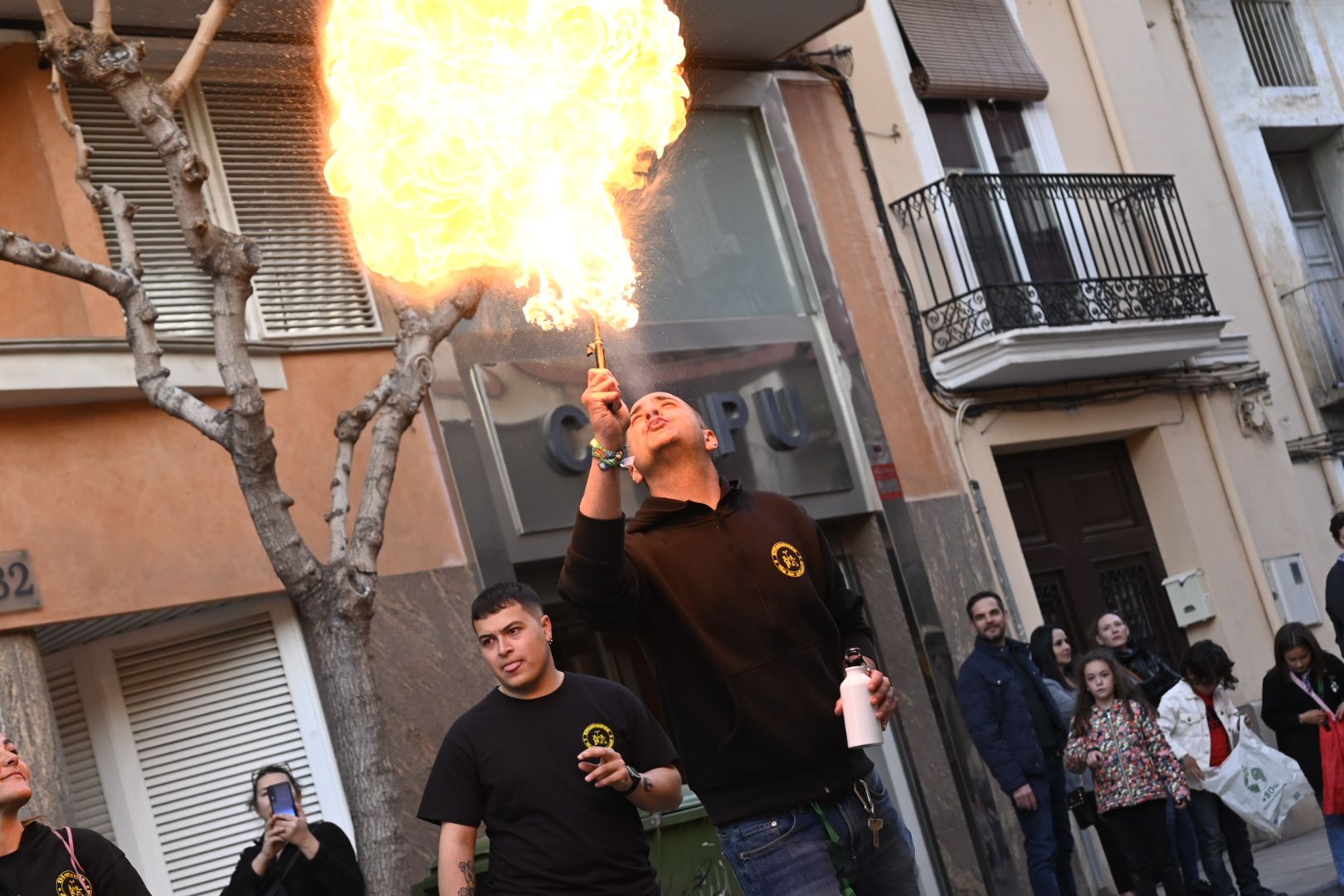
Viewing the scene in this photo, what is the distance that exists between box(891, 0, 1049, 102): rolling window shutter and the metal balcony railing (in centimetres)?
93

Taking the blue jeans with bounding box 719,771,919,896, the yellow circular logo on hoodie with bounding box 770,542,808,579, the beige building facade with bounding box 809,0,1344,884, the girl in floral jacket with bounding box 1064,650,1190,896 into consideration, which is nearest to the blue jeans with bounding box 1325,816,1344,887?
the girl in floral jacket with bounding box 1064,650,1190,896

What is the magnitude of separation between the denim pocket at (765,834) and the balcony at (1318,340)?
1441 centimetres

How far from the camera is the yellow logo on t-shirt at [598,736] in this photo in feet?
17.0

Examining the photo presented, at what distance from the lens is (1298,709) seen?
990cm

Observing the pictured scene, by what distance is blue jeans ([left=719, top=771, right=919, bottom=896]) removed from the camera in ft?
15.7

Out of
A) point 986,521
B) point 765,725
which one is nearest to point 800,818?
point 765,725

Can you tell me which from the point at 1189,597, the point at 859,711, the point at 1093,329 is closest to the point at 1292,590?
the point at 1189,597

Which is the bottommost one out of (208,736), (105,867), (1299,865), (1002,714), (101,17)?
(1299,865)

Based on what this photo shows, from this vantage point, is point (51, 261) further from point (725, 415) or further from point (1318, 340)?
point (1318, 340)

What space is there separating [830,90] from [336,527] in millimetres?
7964

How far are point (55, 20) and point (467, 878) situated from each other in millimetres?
4567

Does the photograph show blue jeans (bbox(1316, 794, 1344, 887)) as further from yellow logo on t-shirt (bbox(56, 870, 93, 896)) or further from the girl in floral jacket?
yellow logo on t-shirt (bbox(56, 870, 93, 896))

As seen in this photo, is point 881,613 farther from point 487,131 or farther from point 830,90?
point 487,131

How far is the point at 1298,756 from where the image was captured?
9.99m
